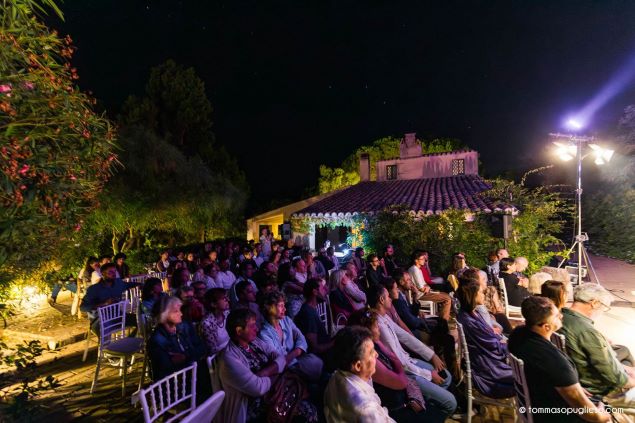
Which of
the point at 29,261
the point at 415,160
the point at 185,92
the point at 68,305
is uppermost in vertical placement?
the point at 185,92

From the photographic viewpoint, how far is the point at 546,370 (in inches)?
92.0

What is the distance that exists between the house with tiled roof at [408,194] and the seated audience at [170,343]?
25.7 ft

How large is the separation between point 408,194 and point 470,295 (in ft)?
37.9

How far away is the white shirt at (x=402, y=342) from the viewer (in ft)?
10.7

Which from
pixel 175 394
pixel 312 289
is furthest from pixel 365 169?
pixel 175 394

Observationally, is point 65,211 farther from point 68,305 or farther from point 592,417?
point 68,305

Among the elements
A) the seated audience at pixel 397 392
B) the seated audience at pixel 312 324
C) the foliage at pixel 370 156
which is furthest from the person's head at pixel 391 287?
the foliage at pixel 370 156

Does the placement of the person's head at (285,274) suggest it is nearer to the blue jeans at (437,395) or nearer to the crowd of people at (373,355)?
the crowd of people at (373,355)

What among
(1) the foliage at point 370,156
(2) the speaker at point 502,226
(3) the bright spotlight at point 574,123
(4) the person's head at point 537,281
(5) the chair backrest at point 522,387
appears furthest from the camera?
(1) the foliage at point 370,156

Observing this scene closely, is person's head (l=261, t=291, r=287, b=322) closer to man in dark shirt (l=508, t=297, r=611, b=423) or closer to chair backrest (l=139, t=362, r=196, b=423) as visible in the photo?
chair backrest (l=139, t=362, r=196, b=423)

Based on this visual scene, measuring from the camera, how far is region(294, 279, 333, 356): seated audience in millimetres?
3805

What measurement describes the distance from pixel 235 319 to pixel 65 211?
4.99ft

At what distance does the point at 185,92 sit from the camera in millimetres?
16922

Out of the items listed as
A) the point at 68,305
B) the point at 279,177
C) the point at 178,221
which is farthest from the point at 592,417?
the point at 279,177
